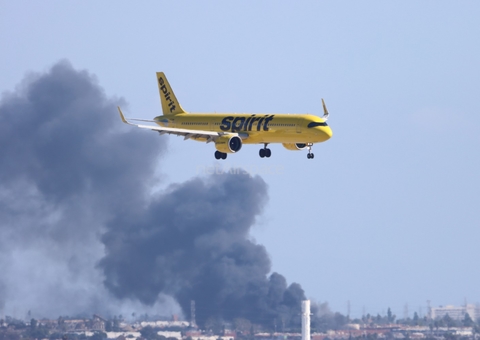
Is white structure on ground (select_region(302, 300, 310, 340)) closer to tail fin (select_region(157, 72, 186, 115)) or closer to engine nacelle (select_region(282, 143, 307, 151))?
tail fin (select_region(157, 72, 186, 115))

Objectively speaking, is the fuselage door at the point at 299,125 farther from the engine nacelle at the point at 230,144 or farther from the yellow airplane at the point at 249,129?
the engine nacelle at the point at 230,144

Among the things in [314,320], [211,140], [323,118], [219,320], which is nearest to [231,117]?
[211,140]

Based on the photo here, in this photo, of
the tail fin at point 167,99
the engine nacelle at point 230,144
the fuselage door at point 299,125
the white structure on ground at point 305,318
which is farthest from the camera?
the white structure on ground at point 305,318

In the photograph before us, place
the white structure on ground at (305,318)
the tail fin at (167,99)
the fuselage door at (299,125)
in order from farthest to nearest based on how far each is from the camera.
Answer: the white structure on ground at (305,318), the tail fin at (167,99), the fuselage door at (299,125)

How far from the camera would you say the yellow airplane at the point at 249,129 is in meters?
102

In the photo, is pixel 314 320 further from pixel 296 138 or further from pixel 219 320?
pixel 296 138

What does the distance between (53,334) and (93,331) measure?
973cm

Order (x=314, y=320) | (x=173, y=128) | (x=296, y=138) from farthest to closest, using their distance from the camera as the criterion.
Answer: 1. (x=314, y=320)
2. (x=173, y=128)
3. (x=296, y=138)

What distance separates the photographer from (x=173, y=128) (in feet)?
361

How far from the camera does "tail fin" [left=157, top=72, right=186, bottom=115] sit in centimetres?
11938

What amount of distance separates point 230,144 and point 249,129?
111 inches

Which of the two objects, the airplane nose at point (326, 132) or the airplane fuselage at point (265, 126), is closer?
the airplane nose at point (326, 132)

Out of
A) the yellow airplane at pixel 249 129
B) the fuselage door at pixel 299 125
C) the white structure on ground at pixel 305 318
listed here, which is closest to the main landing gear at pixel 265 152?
the yellow airplane at pixel 249 129

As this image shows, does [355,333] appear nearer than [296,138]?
No
